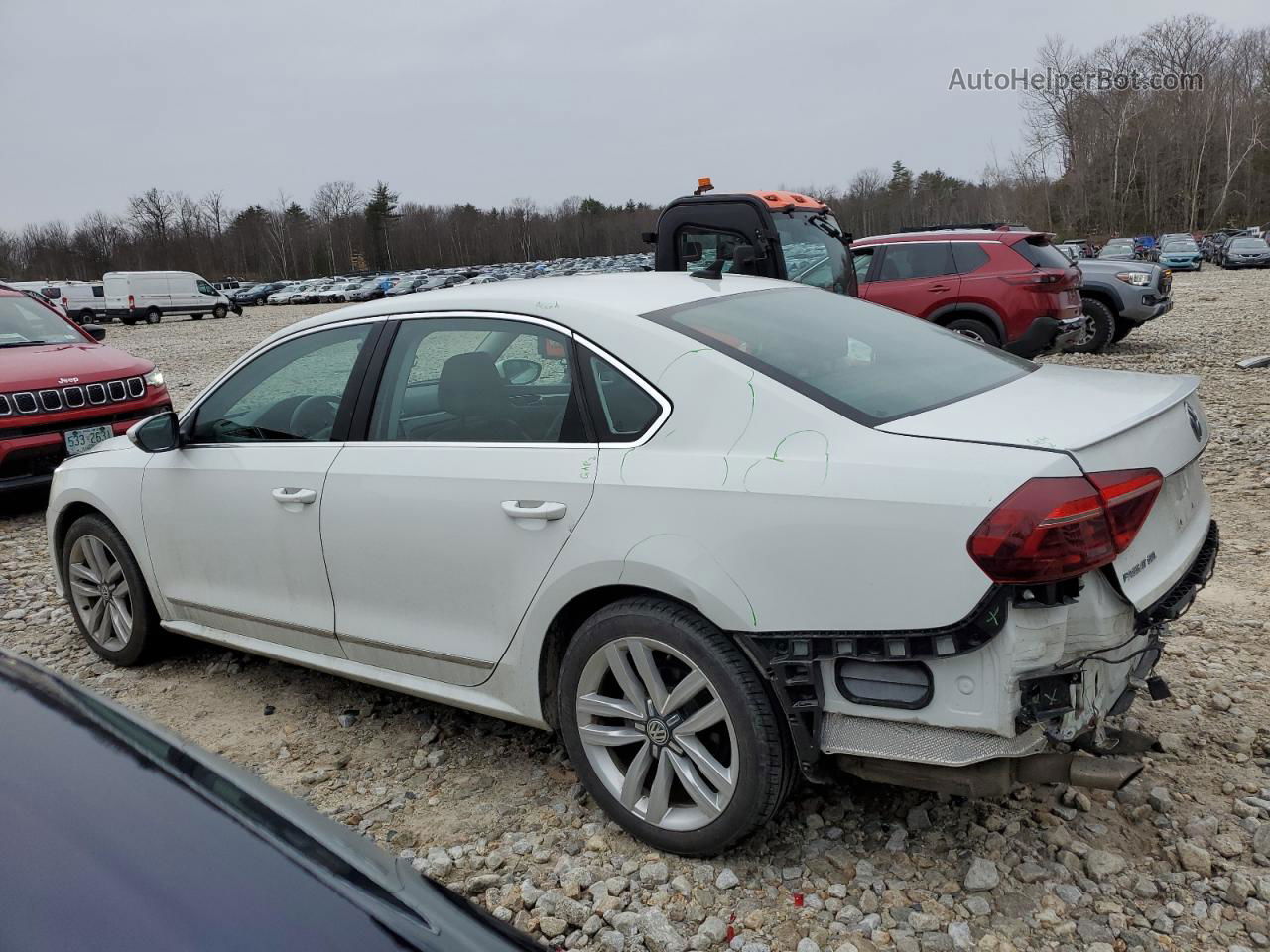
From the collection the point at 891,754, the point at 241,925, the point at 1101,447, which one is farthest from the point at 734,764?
the point at 241,925

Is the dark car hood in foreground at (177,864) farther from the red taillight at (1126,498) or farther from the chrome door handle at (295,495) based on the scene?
the red taillight at (1126,498)

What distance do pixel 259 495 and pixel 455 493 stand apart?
953mm

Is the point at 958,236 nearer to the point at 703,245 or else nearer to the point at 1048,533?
the point at 703,245

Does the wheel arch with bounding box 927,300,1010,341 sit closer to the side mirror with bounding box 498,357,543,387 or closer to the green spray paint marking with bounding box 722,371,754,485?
the side mirror with bounding box 498,357,543,387

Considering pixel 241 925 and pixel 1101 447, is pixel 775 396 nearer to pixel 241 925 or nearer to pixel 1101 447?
pixel 1101 447

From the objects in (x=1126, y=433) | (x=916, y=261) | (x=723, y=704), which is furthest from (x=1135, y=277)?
(x=723, y=704)

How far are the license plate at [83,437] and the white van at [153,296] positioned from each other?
34.8 m

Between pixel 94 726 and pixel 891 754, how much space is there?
67.0 inches

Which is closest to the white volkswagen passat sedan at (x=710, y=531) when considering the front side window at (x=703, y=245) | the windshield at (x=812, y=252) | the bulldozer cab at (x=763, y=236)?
the bulldozer cab at (x=763, y=236)

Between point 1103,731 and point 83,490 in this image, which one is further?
point 83,490

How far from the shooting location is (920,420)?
8.12 ft

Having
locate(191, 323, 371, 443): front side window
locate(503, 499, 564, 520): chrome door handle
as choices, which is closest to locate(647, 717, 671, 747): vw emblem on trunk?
locate(503, 499, 564, 520): chrome door handle

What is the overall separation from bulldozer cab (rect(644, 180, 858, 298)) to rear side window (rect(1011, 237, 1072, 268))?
2.43 meters

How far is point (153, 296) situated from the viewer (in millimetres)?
38812
